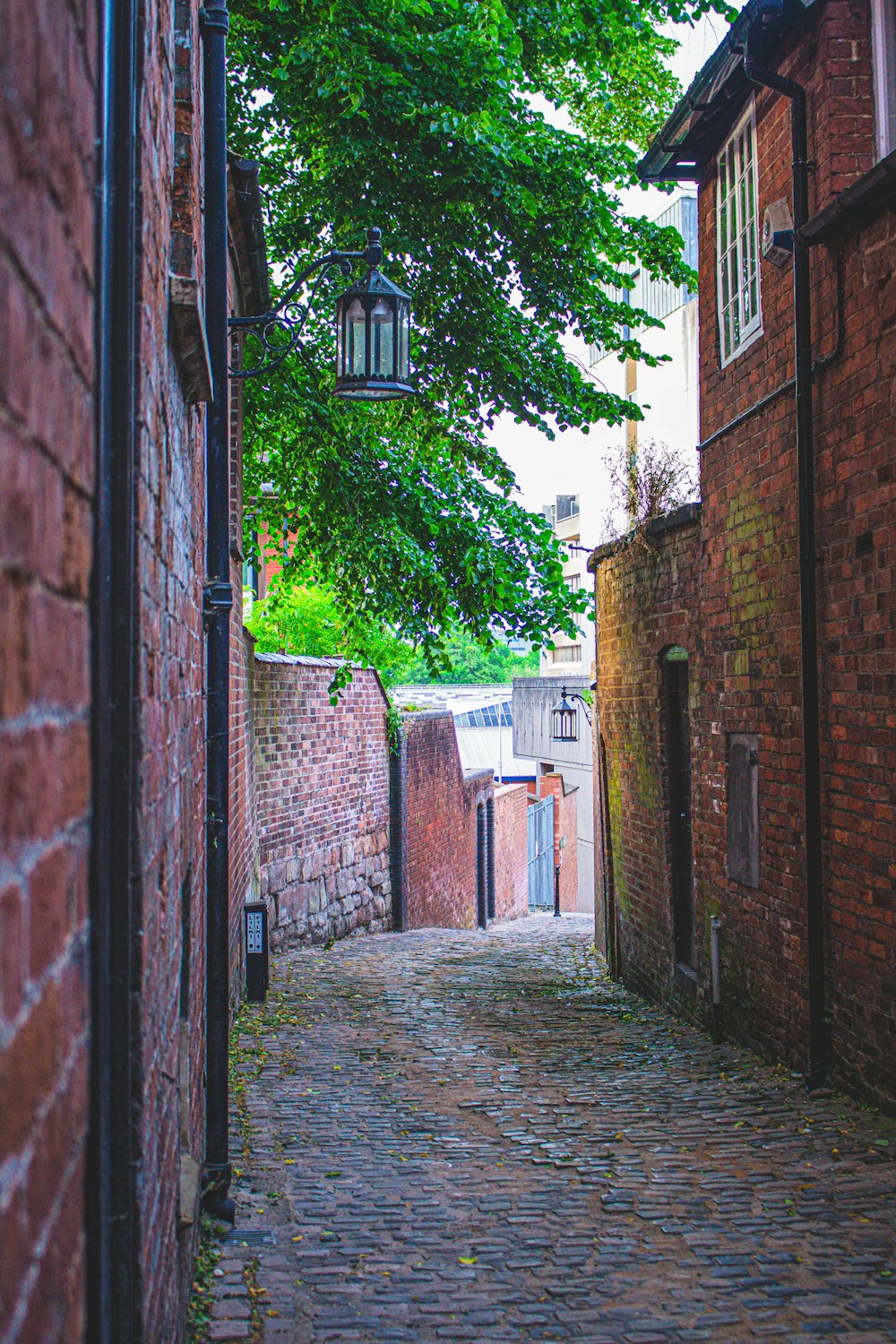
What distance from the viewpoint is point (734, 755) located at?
8023 millimetres

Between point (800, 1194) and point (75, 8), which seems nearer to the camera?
point (75, 8)

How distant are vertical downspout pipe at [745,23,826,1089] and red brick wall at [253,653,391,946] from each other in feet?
18.7

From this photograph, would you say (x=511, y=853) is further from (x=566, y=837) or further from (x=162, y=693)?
(x=162, y=693)

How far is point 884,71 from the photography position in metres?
6.43

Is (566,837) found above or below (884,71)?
below

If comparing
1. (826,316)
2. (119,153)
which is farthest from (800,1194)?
(119,153)

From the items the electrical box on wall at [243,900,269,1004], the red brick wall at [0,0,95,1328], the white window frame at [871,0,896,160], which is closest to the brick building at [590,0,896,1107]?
the white window frame at [871,0,896,160]

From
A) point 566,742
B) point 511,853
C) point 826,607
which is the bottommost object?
point 511,853

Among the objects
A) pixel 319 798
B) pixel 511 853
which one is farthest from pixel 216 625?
pixel 511 853

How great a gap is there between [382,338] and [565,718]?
685 inches

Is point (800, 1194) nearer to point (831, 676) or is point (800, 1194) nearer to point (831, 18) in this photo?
point (831, 676)

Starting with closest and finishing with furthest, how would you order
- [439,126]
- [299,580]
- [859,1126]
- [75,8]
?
[75,8] < [859,1126] < [439,126] < [299,580]

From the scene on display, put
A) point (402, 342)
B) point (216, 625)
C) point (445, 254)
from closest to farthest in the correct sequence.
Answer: point (216, 625)
point (402, 342)
point (445, 254)

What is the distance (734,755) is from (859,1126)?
2.81m
